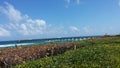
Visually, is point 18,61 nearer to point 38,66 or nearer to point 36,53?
point 36,53

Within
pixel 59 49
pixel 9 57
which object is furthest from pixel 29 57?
pixel 59 49

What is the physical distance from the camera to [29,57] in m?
28.7

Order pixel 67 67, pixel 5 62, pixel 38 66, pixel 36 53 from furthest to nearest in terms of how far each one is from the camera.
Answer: pixel 36 53 < pixel 5 62 < pixel 38 66 < pixel 67 67

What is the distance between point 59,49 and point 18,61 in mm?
16082

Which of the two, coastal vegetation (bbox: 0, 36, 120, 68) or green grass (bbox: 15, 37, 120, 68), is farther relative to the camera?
coastal vegetation (bbox: 0, 36, 120, 68)

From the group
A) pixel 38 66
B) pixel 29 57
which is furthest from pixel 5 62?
pixel 38 66

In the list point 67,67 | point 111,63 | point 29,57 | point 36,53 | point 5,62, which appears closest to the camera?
point 67,67

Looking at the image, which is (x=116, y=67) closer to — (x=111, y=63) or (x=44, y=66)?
(x=111, y=63)

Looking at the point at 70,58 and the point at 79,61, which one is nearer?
the point at 79,61

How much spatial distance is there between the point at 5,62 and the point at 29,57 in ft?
13.0

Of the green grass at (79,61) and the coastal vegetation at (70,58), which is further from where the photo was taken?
the coastal vegetation at (70,58)

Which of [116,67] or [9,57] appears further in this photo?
[9,57]

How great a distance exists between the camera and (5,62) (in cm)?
2511

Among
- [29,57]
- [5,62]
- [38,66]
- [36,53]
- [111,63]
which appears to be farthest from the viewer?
[36,53]
